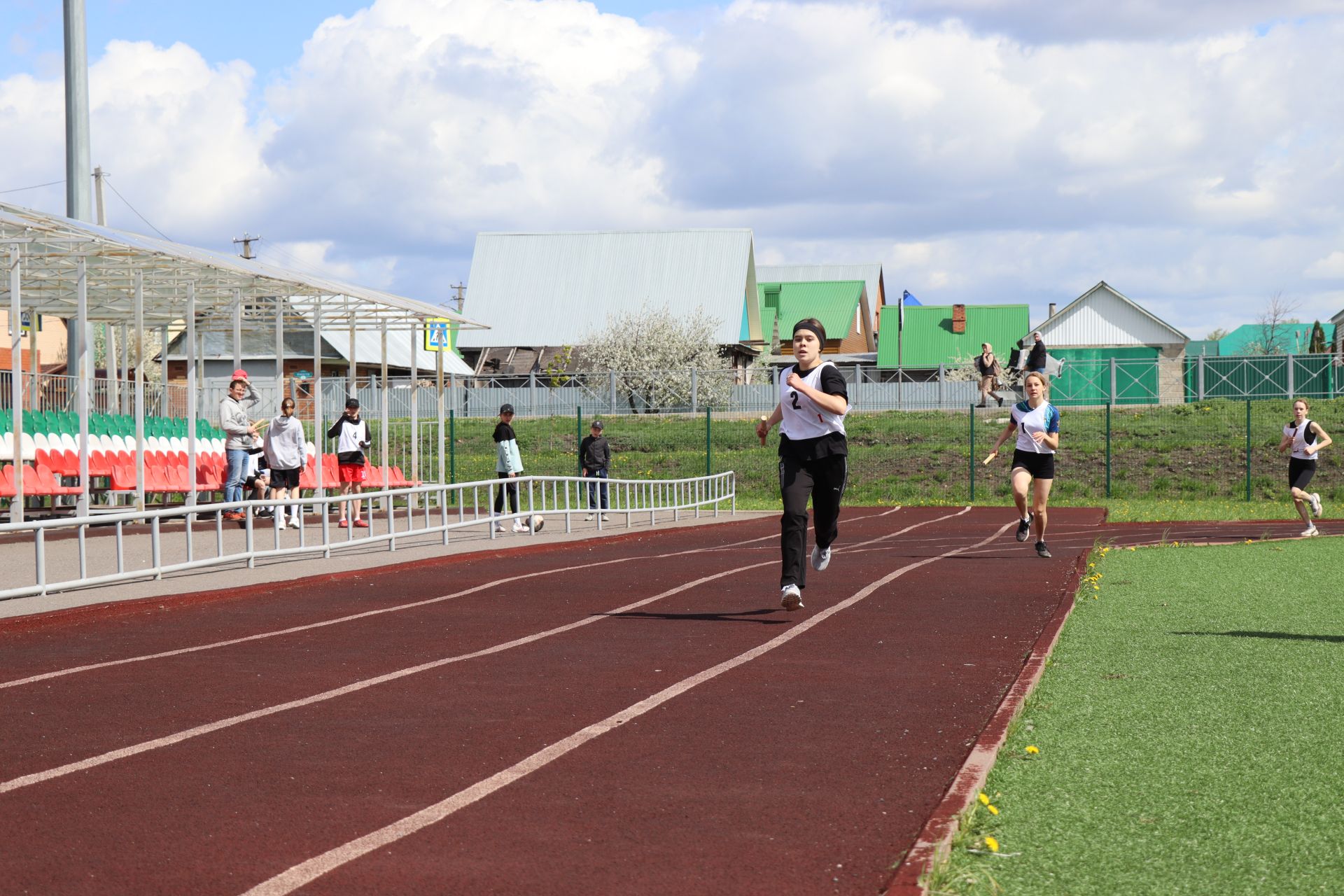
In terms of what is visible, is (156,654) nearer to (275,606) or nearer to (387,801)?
(275,606)

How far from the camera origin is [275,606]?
11.3 metres

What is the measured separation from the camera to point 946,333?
73.6 metres

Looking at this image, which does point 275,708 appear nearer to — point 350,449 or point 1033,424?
point 1033,424

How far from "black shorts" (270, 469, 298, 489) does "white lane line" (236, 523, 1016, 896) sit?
11.6 m

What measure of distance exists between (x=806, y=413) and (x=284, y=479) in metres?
11.1

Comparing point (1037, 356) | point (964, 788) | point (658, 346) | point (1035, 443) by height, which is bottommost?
point (964, 788)

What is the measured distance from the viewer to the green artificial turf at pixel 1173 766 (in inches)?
159

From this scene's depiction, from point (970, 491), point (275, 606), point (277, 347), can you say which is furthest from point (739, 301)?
point (275, 606)

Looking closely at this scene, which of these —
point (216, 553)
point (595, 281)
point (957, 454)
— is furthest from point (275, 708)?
point (595, 281)

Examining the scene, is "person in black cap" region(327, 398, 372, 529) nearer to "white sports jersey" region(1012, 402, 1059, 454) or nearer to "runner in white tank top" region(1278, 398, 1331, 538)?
"white sports jersey" region(1012, 402, 1059, 454)

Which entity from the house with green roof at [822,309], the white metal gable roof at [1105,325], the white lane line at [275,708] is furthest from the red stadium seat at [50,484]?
the house with green roof at [822,309]

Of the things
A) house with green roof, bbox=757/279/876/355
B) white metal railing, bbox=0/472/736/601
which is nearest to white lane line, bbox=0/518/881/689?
white metal railing, bbox=0/472/736/601

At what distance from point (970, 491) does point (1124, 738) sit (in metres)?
27.4

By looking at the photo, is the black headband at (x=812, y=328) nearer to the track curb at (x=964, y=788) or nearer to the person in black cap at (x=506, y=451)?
the track curb at (x=964, y=788)
